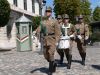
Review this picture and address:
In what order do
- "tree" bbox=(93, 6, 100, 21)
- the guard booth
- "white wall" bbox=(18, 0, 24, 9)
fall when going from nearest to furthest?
the guard booth
"white wall" bbox=(18, 0, 24, 9)
"tree" bbox=(93, 6, 100, 21)

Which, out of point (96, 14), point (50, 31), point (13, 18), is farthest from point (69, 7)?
point (96, 14)

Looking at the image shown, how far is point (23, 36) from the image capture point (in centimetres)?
2333

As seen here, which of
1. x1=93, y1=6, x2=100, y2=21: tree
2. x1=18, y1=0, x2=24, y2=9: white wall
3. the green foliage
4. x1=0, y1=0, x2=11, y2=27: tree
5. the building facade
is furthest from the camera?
x1=93, y1=6, x2=100, y2=21: tree

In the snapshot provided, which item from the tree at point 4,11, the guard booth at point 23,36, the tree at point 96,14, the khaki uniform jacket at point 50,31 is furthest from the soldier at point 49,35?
the tree at point 96,14

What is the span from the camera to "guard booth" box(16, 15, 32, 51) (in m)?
23.2

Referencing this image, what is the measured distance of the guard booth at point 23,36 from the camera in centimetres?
2323

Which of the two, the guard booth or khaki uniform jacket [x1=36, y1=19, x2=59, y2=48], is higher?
khaki uniform jacket [x1=36, y1=19, x2=59, y2=48]

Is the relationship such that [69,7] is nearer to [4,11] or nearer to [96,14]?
[4,11]

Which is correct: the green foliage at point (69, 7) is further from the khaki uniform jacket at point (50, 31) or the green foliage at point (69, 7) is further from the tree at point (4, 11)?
the khaki uniform jacket at point (50, 31)

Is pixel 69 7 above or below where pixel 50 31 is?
above

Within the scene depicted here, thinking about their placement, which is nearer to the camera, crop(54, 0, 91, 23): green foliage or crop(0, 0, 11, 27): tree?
crop(0, 0, 11, 27): tree

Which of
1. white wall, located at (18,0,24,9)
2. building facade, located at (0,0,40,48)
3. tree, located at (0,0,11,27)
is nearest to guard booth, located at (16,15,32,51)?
tree, located at (0,0,11,27)

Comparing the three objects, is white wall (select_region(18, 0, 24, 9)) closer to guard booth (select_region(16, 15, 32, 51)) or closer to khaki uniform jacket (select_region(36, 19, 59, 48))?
guard booth (select_region(16, 15, 32, 51))

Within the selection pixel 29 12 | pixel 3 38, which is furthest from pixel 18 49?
pixel 29 12
